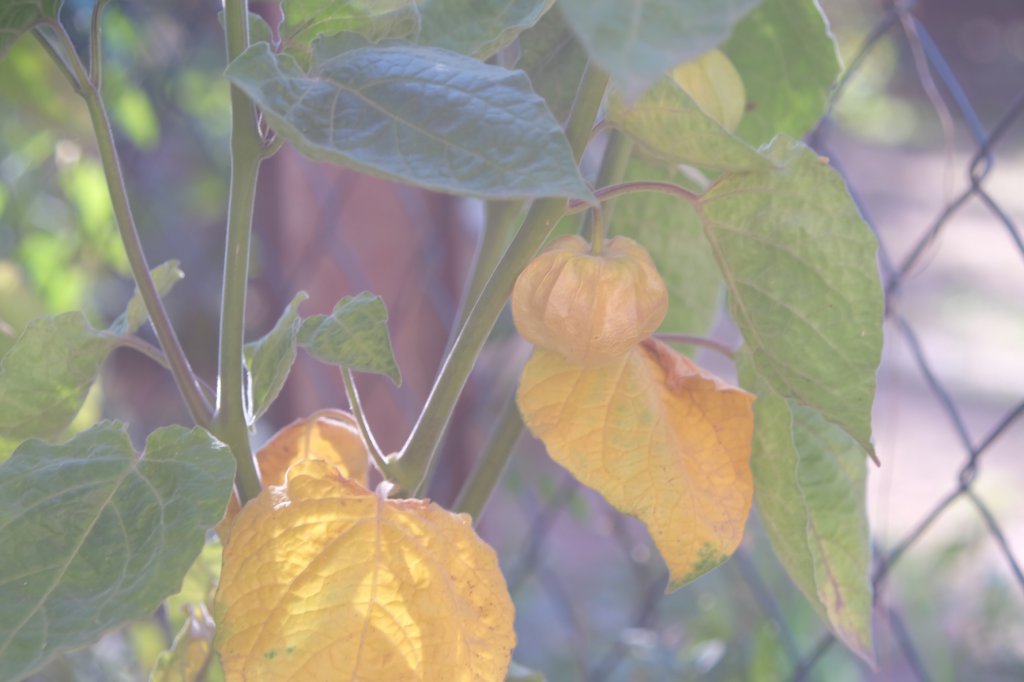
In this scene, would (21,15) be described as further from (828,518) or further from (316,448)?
(828,518)

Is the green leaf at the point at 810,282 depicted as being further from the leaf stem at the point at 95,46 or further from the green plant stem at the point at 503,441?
the leaf stem at the point at 95,46

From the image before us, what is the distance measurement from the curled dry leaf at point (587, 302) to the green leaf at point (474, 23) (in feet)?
0.18

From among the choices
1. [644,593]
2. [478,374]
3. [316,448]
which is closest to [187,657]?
[316,448]

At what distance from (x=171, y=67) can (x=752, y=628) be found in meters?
1.04

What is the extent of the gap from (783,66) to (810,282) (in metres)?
0.15

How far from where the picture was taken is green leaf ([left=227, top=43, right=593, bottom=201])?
21cm

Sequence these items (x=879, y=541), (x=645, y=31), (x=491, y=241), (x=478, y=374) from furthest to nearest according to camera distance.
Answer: (x=478, y=374), (x=879, y=541), (x=491, y=241), (x=645, y=31)

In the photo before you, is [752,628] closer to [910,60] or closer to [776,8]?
[776,8]

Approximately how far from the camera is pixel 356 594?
283mm

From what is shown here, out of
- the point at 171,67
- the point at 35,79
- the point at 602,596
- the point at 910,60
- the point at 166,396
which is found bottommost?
the point at 910,60

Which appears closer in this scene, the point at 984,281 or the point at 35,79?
the point at 35,79

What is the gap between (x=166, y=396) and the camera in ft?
7.34

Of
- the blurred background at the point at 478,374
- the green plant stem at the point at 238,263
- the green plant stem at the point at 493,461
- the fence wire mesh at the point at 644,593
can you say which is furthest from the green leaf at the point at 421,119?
the fence wire mesh at the point at 644,593

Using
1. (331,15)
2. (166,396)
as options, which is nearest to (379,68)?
(331,15)
